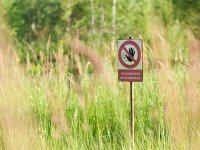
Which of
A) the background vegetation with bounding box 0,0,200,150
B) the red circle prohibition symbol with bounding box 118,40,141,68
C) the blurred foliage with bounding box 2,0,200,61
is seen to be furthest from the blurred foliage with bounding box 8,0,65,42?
the red circle prohibition symbol with bounding box 118,40,141,68

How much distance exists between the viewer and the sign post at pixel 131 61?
2.69m

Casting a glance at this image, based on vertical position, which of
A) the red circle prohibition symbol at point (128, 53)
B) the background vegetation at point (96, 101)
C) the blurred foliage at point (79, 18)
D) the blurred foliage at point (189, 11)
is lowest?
the background vegetation at point (96, 101)

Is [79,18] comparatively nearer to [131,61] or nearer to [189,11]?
[189,11]

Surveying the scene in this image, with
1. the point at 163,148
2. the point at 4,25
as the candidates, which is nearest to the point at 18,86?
the point at 163,148

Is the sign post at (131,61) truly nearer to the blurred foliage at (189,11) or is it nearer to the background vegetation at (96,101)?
the background vegetation at (96,101)

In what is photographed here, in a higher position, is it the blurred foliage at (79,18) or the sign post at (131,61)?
the blurred foliage at (79,18)

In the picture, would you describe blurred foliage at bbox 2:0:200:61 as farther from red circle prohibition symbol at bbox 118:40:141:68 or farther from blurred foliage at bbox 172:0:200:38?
red circle prohibition symbol at bbox 118:40:141:68

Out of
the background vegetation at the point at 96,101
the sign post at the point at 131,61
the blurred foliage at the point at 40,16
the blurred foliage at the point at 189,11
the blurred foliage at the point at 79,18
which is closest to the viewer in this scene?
the background vegetation at the point at 96,101

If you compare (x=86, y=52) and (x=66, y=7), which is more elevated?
(x=66, y=7)

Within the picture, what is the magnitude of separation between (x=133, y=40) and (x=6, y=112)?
752mm

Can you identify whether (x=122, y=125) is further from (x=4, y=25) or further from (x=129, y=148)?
(x=4, y=25)

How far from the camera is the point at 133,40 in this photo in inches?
107

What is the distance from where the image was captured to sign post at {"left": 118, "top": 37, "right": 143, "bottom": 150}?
2.69 metres

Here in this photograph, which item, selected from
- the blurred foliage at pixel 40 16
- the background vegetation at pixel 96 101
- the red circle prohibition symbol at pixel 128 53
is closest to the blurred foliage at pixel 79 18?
the blurred foliage at pixel 40 16
